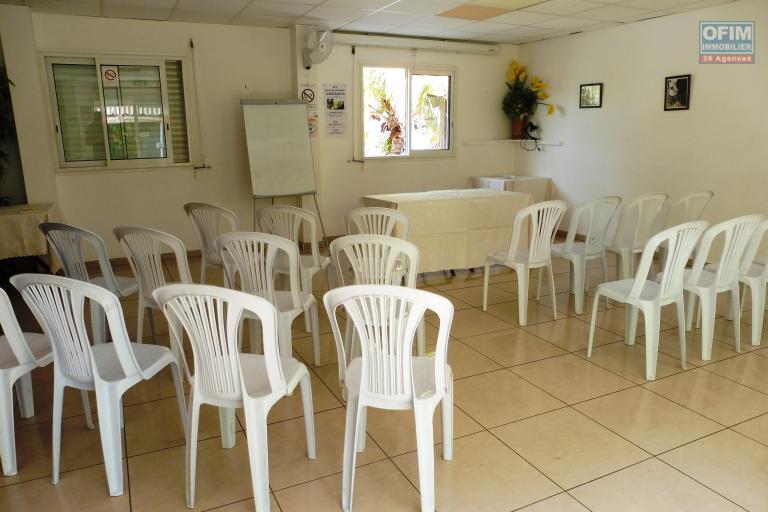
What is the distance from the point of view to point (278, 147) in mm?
6242

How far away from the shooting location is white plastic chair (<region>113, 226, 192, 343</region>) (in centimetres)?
305

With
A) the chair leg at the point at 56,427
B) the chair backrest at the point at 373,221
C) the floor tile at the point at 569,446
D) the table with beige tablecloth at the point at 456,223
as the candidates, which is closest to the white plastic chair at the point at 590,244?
the table with beige tablecloth at the point at 456,223

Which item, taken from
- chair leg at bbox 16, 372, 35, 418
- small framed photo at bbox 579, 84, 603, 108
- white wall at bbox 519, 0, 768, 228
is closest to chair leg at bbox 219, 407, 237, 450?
chair leg at bbox 16, 372, 35, 418

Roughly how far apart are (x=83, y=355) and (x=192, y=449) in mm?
576

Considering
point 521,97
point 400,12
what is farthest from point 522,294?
point 521,97

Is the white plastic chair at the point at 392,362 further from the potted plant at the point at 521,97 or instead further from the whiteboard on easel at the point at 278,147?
the potted plant at the point at 521,97

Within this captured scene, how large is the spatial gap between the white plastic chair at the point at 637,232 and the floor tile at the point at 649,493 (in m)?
2.38

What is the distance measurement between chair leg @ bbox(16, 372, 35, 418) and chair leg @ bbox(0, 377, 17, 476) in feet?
1.63

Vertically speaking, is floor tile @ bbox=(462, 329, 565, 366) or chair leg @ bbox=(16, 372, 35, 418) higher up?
chair leg @ bbox=(16, 372, 35, 418)

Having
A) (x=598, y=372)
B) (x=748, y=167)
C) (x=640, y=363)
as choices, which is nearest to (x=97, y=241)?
(x=598, y=372)

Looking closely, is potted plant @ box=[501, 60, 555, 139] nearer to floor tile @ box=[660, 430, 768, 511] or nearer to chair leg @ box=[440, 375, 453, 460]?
floor tile @ box=[660, 430, 768, 511]

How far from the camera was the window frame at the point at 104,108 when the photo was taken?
5.55 meters

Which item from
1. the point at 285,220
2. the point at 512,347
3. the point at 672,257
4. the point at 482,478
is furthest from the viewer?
the point at 285,220

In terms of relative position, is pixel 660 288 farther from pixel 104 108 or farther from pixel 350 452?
pixel 104 108
